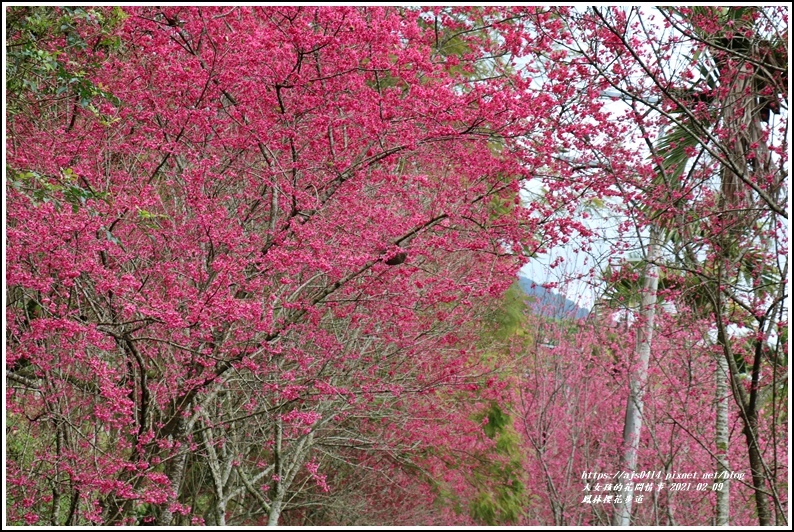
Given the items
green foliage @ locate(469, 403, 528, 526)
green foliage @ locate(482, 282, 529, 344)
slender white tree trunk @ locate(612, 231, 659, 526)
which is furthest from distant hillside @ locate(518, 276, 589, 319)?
green foliage @ locate(469, 403, 528, 526)

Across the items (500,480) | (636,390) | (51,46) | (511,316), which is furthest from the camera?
(511,316)

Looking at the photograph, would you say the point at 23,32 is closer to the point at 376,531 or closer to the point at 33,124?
the point at 33,124

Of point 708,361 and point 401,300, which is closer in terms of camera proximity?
point 401,300

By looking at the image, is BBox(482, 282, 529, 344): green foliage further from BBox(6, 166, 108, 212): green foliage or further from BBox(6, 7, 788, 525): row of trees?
BBox(6, 166, 108, 212): green foliage

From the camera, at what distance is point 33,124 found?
5480 mm

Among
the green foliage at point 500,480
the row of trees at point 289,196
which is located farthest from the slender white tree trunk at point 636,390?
the green foliage at point 500,480

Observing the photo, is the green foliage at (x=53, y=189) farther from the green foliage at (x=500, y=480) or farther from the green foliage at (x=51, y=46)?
the green foliage at (x=500, y=480)

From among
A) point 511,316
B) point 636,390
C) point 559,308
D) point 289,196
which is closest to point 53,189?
point 289,196

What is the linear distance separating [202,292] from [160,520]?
90.2 inches

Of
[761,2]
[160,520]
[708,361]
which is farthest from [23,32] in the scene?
[708,361]

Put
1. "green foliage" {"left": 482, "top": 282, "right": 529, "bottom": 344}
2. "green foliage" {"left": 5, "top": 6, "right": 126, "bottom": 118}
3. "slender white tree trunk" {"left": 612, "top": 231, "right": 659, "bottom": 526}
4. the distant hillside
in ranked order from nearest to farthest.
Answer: "green foliage" {"left": 5, "top": 6, "right": 126, "bottom": 118} → "slender white tree trunk" {"left": 612, "top": 231, "right": 659, "bottom": 526} → the distant hillside → "green foliage" {"left": 482, "top": 282, "right": 529, "bottom": 344}

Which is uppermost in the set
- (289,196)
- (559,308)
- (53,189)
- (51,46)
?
(51,46)

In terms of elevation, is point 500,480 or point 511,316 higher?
point 511,316

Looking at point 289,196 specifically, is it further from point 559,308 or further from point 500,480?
point 500,480
